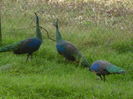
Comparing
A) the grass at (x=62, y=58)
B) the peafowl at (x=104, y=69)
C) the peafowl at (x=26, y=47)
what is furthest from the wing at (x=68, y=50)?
the peafowl at (x=104, y=69)

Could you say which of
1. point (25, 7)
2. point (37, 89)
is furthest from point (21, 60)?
point (25, 7)

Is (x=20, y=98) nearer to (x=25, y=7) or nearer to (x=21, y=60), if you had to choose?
(x=21, y=60)

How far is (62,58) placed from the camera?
9.58 m

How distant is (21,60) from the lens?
9227mm

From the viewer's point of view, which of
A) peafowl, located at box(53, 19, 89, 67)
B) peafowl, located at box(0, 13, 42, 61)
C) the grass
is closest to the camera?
the grass

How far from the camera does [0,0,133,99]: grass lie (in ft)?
23.8

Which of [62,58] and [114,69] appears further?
[62,58]

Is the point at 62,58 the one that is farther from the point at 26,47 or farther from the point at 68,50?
the point at 26,47

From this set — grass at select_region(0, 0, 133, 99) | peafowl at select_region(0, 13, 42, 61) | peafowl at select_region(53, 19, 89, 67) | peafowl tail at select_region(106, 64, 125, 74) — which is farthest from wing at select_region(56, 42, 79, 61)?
peafowl tail at select_region(106, 64, 125, 74)

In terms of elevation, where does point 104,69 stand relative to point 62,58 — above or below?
above

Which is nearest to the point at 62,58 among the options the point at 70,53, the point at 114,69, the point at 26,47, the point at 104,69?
the point at 70,53

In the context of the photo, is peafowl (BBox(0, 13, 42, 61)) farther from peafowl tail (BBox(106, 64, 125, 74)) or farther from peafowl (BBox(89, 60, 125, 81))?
peafowl tail (BBox(106, 64, 125, 74))

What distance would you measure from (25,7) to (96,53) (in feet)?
15.4

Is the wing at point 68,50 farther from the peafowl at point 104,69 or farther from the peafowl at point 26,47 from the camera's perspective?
the peafowl at point 104,69
